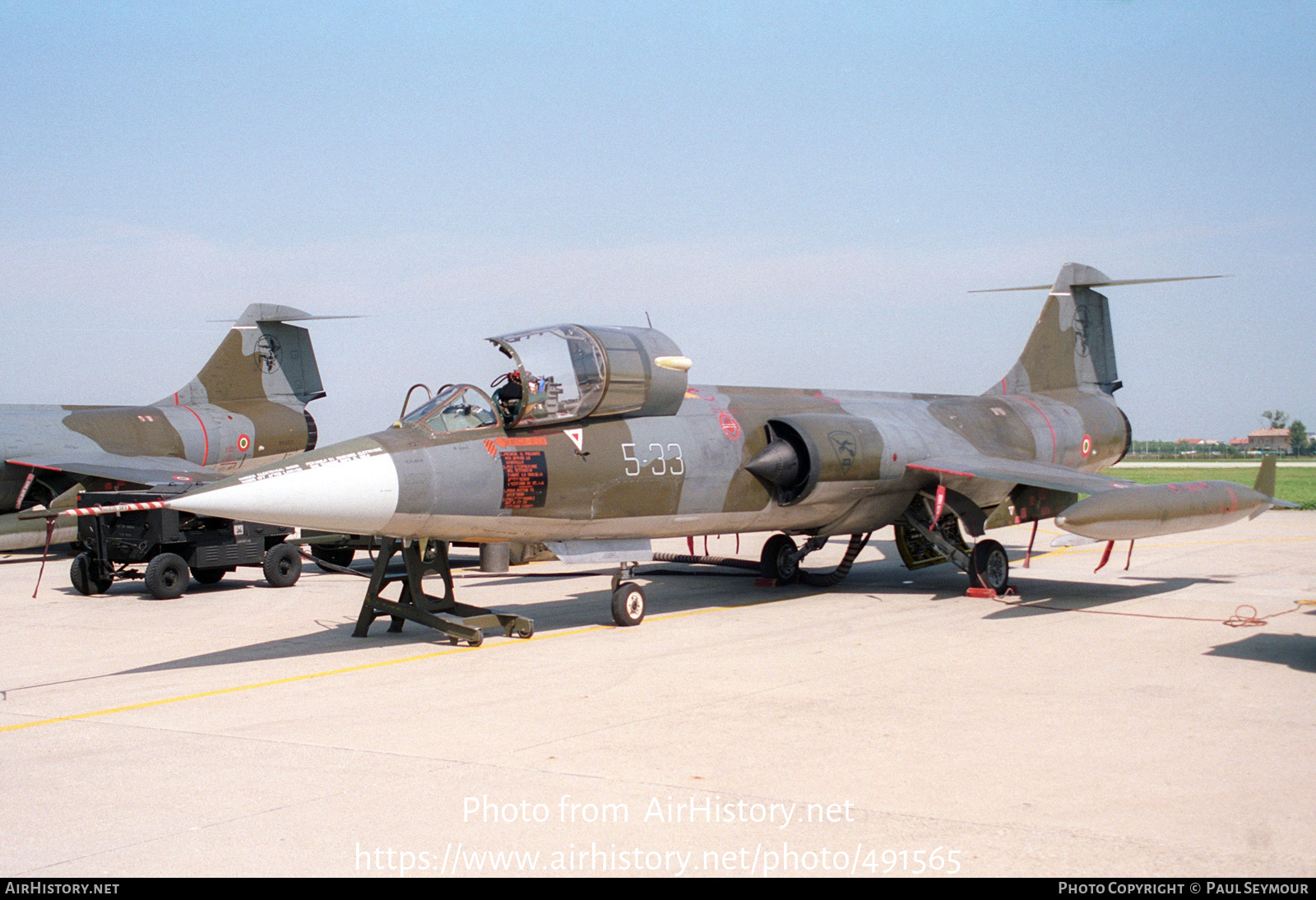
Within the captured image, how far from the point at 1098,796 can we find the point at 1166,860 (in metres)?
0.89

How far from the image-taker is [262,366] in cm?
2595

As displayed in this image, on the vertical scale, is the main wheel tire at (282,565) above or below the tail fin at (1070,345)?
below

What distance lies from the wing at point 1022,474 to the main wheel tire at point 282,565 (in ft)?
28.5

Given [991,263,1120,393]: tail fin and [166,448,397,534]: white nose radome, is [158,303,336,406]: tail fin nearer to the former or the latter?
[991,263,1120,393]: tail fin

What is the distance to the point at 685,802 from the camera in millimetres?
5070

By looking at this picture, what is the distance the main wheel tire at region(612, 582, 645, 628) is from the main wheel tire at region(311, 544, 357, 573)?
7.73m

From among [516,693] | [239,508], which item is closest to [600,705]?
[516,693]

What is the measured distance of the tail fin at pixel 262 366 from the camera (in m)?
25.4

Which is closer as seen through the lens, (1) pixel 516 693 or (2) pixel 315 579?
(1) pixel 516 693

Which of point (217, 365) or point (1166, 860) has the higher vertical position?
point (217, 365)

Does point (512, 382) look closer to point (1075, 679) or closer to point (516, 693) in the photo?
point (516, 693)

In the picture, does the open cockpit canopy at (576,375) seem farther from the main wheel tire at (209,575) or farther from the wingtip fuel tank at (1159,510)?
the main wheel tire at (209,575)

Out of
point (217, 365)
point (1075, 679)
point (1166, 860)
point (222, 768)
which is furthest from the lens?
point (217, 365)

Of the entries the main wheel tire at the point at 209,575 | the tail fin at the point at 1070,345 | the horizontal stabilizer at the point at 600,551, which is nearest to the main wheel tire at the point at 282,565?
the main wheel tire at the point at 209,575
